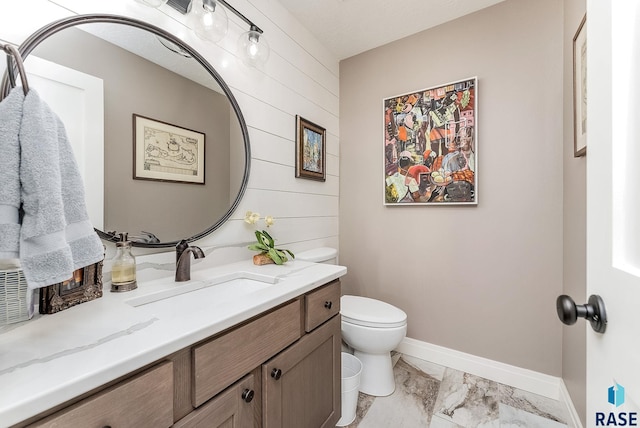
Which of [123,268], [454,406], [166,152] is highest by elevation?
[166,152]

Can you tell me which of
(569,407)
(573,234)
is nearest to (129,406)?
(573,234)

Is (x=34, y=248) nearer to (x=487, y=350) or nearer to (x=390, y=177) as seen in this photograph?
(x=390, y=177)

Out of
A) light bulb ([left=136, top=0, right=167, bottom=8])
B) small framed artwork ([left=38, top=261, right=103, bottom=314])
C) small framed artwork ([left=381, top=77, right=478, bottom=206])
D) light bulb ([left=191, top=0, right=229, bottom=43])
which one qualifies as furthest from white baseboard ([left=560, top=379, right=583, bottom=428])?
light bulb ([left=136, top=0, right=167, bottom=8])

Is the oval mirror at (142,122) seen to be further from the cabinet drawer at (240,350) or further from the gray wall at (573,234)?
the gray wall at (573,234)

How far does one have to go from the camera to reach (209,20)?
1253 mm

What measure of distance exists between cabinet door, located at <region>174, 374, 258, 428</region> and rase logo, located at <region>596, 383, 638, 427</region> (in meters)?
0.83

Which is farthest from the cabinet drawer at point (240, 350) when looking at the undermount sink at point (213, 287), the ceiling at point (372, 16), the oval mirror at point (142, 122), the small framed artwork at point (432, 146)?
the ceiling at point (372, 16)

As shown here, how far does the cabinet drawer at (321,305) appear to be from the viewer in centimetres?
112

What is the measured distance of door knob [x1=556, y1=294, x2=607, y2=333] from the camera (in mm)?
502

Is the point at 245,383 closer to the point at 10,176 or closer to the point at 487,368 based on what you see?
the point at 10,176

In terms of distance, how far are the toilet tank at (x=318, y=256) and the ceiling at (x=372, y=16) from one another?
1.69 meters

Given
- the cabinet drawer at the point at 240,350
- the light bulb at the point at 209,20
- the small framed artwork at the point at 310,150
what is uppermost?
the light bulb at the point at 209,20

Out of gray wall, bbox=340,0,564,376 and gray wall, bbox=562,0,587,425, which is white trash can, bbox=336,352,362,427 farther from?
gray wall, bbox=562,0,587,425

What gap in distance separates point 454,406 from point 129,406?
1729 millimetres
